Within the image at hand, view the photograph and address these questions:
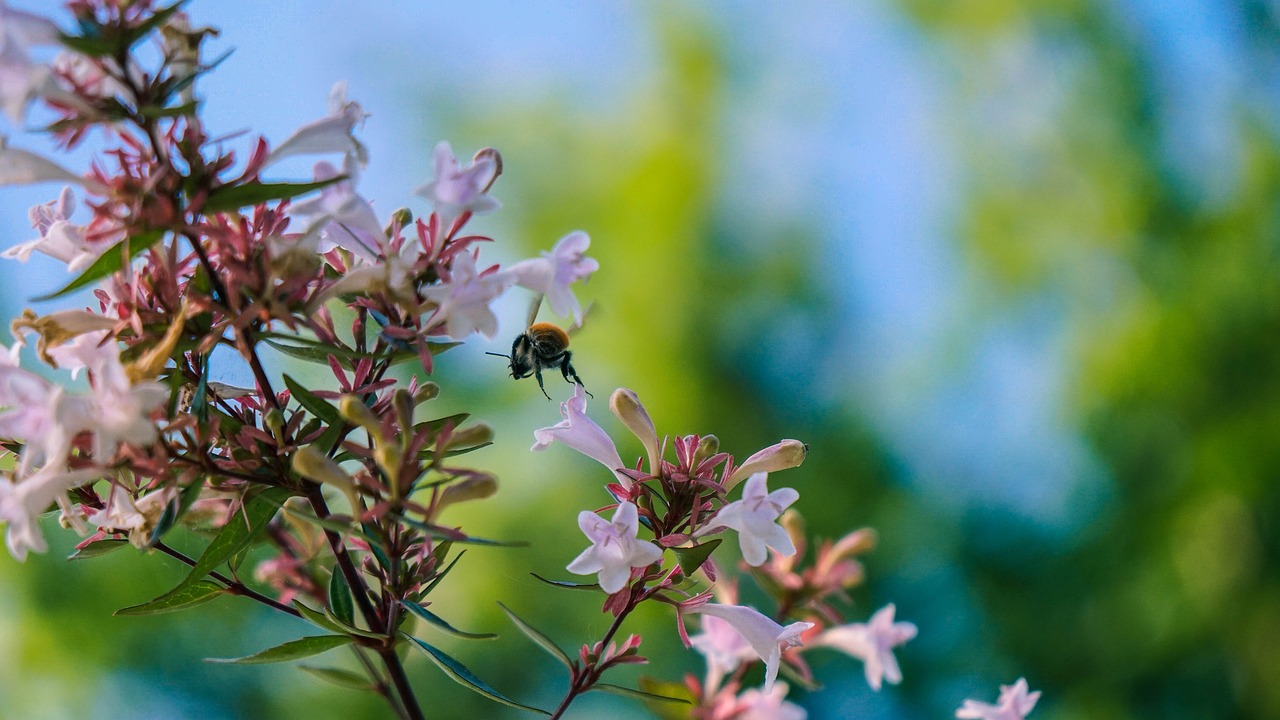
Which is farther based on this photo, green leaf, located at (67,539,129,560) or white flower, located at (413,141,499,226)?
green leaf, located at (67,539,129,560)

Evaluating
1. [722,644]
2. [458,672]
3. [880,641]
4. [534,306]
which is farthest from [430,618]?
[880,641]

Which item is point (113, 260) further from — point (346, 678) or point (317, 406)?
point (346, 678)

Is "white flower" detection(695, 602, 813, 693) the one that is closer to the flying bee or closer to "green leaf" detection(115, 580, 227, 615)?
the flying bee

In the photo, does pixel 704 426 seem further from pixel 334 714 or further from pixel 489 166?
pixel 489 166

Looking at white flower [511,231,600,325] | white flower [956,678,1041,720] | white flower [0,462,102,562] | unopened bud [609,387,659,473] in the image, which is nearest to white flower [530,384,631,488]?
unopened bud [609,387,659,473]

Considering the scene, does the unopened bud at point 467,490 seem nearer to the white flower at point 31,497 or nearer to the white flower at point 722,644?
the white flower at point 31,497

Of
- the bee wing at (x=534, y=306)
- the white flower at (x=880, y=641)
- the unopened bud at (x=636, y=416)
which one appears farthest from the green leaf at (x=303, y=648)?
the white flower at (x=880, y=641)
